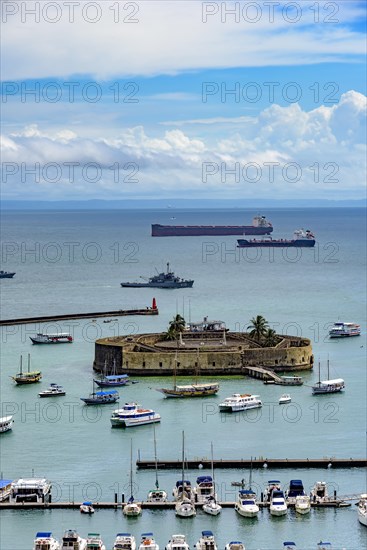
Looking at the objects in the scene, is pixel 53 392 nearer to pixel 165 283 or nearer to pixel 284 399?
pixel 284 399

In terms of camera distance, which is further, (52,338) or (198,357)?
(52,338)

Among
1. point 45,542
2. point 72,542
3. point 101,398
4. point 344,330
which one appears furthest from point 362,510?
point 344,330

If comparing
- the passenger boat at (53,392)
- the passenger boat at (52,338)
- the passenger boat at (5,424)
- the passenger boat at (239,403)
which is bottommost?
the passenger boat at (5,424)

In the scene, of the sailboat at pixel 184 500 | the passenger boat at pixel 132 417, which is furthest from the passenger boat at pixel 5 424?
the sailboat at pixel 184 500

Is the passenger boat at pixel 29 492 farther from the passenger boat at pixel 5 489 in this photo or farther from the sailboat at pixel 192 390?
the sailboat at pixel 192 390

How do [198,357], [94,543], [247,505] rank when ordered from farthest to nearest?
[198,357], [247,505], [94,543]

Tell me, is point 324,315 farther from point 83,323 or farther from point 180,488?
point 180,488

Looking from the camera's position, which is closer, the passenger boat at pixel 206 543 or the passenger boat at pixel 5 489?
the passenger boat at pixel 206 543
